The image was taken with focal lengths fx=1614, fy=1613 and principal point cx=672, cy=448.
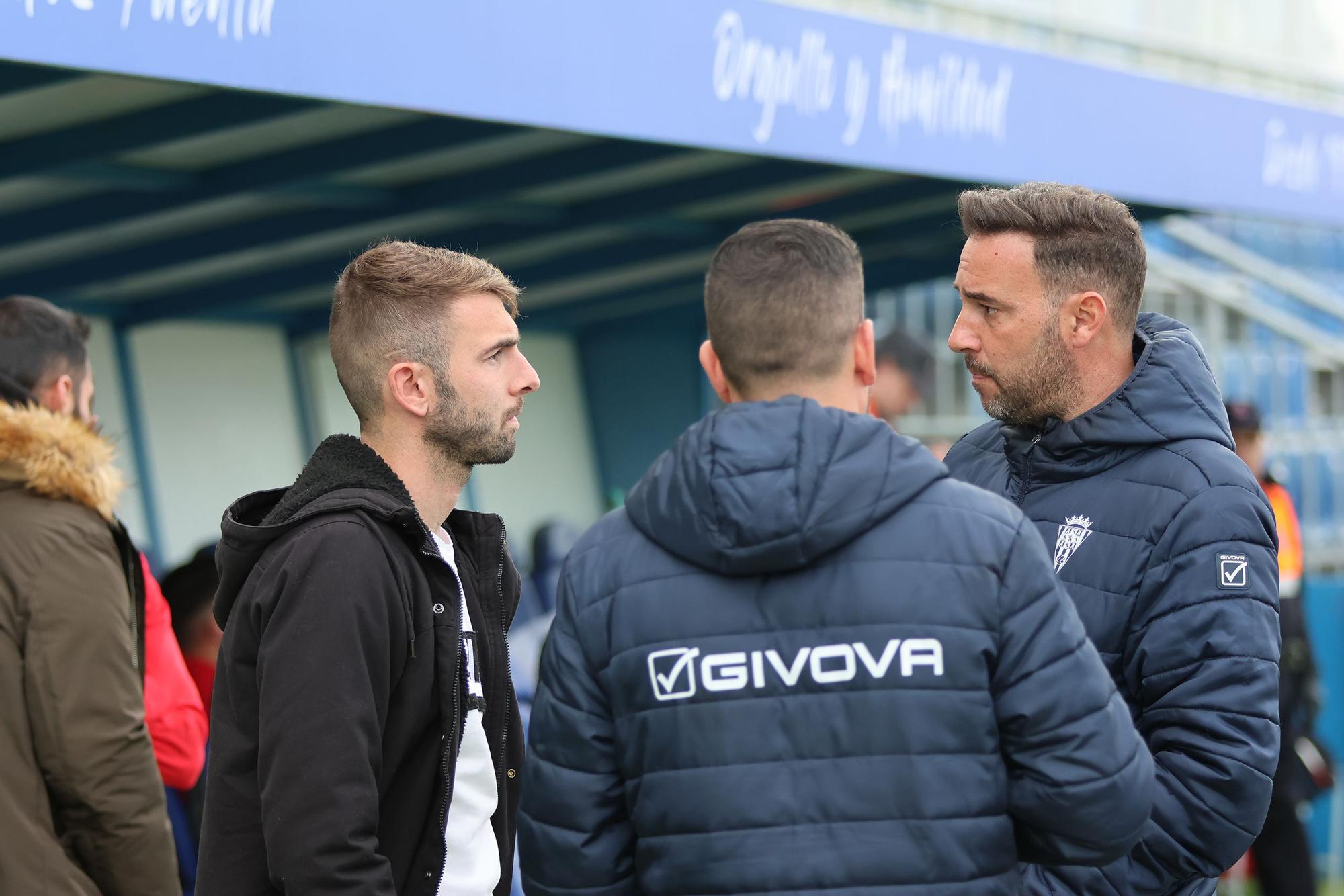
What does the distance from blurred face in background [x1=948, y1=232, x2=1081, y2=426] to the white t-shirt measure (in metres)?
0.96

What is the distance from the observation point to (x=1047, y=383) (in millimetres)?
2729

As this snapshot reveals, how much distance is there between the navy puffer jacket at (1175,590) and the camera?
2406 millimetres

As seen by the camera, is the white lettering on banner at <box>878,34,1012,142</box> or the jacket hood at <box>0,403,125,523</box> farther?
the white lettering on banner at <box>878,34,1012,142</box>

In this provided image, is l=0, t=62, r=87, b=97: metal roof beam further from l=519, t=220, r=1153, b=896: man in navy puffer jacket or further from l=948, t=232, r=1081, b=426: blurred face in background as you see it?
l=519, t=220, r=1153, b=896: man in navy puffer jacket

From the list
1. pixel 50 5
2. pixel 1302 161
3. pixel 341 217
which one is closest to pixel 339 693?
pixel 50 5

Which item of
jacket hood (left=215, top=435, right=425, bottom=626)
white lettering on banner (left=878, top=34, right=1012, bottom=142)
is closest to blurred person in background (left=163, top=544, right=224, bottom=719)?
jacket hood (left=215, top=435, right=425, bottom=626)

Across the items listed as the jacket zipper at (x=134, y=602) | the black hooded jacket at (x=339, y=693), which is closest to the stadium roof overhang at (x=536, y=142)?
the jacket zipper at (x=134, y=602)

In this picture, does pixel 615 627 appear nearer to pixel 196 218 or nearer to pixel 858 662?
pixel 858 662

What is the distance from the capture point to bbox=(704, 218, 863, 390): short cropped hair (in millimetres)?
2176

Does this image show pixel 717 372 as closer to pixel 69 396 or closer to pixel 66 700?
pixel 66 700

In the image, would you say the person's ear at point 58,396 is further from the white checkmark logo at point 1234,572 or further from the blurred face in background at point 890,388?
the blurred face in background at point 890,388

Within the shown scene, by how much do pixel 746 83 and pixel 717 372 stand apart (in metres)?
3.60

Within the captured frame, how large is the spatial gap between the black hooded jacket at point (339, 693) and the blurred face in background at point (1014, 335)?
94 cm

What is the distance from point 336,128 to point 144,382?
2.35 meters
